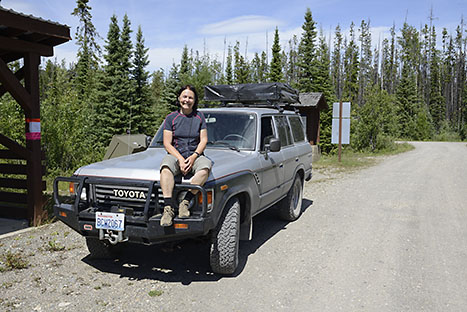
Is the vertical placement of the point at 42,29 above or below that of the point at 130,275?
above

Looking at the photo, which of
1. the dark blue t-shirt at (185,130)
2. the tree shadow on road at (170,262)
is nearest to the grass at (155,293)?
the tree shadow on road at (170,262)

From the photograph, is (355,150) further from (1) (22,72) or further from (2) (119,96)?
(1) (22,72)

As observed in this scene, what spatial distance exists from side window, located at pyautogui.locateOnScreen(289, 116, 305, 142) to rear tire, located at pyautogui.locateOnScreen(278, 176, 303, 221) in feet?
2.66

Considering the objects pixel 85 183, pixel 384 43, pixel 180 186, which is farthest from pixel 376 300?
pixel 384 43

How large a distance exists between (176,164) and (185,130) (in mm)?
649

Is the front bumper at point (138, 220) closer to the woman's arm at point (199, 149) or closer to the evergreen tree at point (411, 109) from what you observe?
the woman's arm at point (199, 149)

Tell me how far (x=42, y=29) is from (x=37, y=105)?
1291mm

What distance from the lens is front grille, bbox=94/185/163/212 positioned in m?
4.34

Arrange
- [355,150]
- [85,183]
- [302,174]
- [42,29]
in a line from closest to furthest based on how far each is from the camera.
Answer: [85,183] → [42,29] → [302,174] → [355,150]

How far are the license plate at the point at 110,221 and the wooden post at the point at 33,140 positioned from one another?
10.9ft

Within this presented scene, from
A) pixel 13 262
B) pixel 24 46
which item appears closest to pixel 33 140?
pixel 24 46

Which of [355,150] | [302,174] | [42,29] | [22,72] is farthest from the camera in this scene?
[355,150]

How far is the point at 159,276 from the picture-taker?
4883mm

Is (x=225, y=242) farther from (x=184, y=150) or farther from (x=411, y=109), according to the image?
(x=411, y=109)
